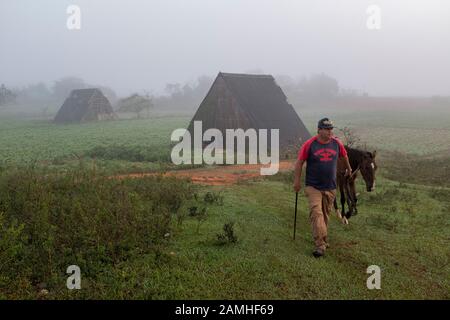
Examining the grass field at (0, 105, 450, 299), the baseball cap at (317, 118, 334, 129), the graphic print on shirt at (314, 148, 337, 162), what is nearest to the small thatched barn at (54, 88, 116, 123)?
the grass field at (0, 105, 450, 299)

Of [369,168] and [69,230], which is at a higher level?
[369,168]

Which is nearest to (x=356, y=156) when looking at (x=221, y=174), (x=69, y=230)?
(x=69, y=230)

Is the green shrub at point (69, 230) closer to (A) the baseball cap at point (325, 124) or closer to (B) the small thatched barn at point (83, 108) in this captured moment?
(A) the baseball cap at point (325, 124)

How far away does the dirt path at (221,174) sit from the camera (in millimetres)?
15425

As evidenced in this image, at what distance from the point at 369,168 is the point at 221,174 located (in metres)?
9.41

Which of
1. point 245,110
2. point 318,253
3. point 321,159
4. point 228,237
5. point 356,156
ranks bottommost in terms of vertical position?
point 318,253

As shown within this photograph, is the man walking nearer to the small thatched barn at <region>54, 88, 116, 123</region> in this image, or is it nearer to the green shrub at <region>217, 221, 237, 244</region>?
the green shrub at <region>217, 221, 237, 244</region>

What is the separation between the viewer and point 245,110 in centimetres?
2795

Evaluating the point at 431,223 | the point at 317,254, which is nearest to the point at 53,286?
the point at 317,254

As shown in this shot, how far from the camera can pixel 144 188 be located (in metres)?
11.0

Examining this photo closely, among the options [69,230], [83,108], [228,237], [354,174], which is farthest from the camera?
[83,108]

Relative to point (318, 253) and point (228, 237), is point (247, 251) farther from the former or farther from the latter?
point (318, 253)
